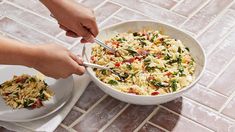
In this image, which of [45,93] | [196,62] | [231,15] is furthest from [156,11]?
[45,93]

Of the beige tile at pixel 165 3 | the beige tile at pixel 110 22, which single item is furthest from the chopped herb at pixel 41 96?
the beige tile at pixel 165 3

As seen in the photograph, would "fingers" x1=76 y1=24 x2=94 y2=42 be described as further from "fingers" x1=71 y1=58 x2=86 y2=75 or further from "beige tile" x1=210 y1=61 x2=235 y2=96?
"beige tile" x1=210 y1=61 x2=235 y2=96

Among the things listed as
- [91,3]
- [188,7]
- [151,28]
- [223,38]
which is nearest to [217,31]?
[223,38]

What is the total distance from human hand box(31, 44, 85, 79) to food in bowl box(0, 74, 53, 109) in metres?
0.07

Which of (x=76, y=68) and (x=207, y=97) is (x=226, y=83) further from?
(x=76, y=68)

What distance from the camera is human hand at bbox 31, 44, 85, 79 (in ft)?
3.84

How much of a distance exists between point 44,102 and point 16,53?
0.18 meters

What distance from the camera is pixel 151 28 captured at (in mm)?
1473

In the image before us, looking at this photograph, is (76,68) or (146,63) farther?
(146,63)

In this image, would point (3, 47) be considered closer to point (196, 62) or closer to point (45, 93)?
point (45, 93)

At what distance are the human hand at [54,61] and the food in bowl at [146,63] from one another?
120 millimetres

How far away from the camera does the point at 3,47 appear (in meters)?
1.14

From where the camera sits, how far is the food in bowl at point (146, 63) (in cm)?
126

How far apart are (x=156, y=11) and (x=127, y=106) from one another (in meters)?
0.53
